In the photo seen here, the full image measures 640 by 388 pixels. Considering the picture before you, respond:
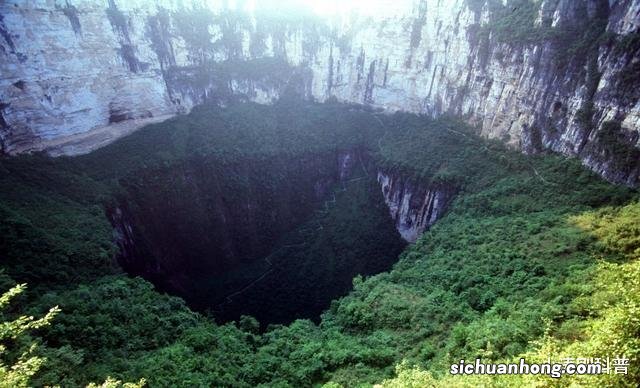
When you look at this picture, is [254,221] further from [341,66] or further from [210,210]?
[341,66]

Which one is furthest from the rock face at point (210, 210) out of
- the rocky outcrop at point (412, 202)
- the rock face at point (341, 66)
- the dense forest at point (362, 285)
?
the rocky outcrop at point (412, 202)

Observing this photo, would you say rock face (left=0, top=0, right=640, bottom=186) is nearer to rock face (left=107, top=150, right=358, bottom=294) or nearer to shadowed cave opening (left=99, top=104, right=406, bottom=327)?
shadowed cave opening (left=99, top=104, right=406, bottom=327)

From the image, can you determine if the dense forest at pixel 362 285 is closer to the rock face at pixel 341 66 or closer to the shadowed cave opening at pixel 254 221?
the shadowed cave opening at pixel 254 221

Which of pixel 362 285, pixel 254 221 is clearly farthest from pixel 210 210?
pixel 362 285

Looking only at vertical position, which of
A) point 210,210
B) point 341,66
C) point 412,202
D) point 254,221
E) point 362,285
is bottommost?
point 254,221

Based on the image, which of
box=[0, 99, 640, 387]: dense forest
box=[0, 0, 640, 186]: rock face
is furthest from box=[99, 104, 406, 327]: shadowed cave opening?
box=[0, 0, 640, 186]: rock face
